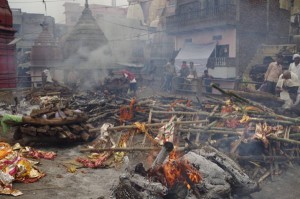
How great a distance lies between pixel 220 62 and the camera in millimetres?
26047

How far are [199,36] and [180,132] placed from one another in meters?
21.8

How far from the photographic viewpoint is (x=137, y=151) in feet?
26.7

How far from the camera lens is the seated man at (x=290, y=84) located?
33.9 ft

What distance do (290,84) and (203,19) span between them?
1800 cm

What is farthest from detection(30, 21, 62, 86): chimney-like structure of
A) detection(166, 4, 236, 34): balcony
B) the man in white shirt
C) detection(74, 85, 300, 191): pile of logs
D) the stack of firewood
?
the man in white shirt

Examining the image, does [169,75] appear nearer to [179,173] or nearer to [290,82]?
[290,82]

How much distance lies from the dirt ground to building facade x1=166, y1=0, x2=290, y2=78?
761 inches

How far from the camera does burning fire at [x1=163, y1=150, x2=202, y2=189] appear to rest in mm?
5078

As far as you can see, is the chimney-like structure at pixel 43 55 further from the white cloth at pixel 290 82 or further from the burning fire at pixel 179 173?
the burning fire at pixel 179 173

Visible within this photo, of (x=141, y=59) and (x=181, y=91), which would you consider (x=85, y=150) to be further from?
(x=141, y=59)

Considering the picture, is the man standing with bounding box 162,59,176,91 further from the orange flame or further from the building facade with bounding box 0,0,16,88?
the orange flame

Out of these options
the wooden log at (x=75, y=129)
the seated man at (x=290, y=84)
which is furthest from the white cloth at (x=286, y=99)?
the wooden log at (x=75, y=129)

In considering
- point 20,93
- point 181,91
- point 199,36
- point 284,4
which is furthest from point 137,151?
point 284,4

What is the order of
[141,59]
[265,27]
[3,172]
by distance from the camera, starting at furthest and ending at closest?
[141,59]
[265,27]
[3,172]
